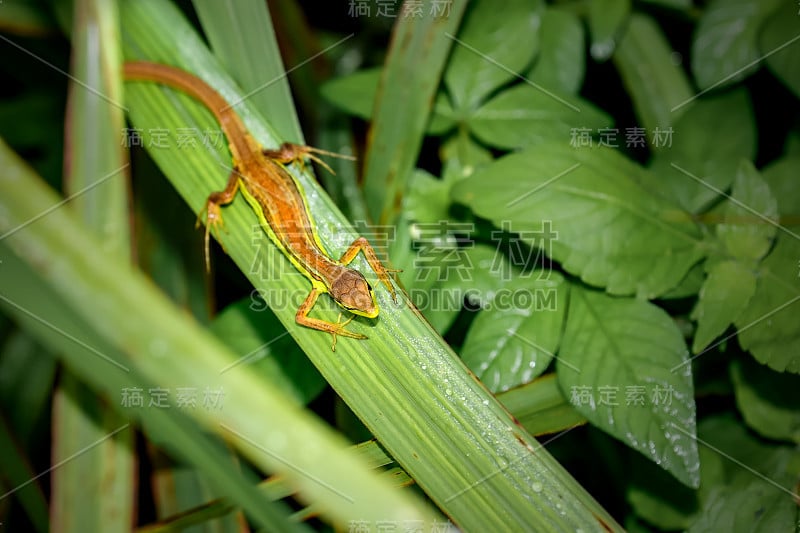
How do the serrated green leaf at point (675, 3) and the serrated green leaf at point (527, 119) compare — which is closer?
the serrated green leaf at point (527, 119)

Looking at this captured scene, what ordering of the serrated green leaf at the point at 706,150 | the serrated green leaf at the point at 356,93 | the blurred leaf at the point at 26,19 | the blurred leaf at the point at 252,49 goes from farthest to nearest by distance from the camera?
the blurred leaf at the point at 26,19
the serrated green leaf at the point at 356,93
the serrated green leaf at the point at 706,150
the blurred leaf at the point at 252,49

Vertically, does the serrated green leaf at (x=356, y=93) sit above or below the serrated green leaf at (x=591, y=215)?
above

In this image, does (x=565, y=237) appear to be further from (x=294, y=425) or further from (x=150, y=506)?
(x=150, y=506)

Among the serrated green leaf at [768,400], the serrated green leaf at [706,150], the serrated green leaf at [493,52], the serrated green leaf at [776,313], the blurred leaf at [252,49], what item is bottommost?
the serrated green leaf at [768,400]

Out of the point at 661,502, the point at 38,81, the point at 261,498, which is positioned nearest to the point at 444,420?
the point at 261,498

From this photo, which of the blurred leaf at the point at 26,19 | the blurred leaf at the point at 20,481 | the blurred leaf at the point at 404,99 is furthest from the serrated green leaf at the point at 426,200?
the blurred leaf at the point at 26,19

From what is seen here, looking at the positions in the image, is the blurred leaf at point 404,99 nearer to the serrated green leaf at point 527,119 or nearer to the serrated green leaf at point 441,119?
the serrated green leaf at point 441,119

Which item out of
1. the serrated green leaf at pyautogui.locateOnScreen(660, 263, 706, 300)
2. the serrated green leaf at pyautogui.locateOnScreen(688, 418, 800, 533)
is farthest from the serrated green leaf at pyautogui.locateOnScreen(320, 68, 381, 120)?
the serrated green leaf at pyautogui.locateOnScreen(688, 418, 800, 533)

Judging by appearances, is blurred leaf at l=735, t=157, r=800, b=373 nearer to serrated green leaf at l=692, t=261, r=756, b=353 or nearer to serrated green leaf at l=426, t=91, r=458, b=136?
serrated green leaf at l=692, t=261, r=756, b=353

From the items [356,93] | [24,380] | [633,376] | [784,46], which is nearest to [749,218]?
[633,376]
